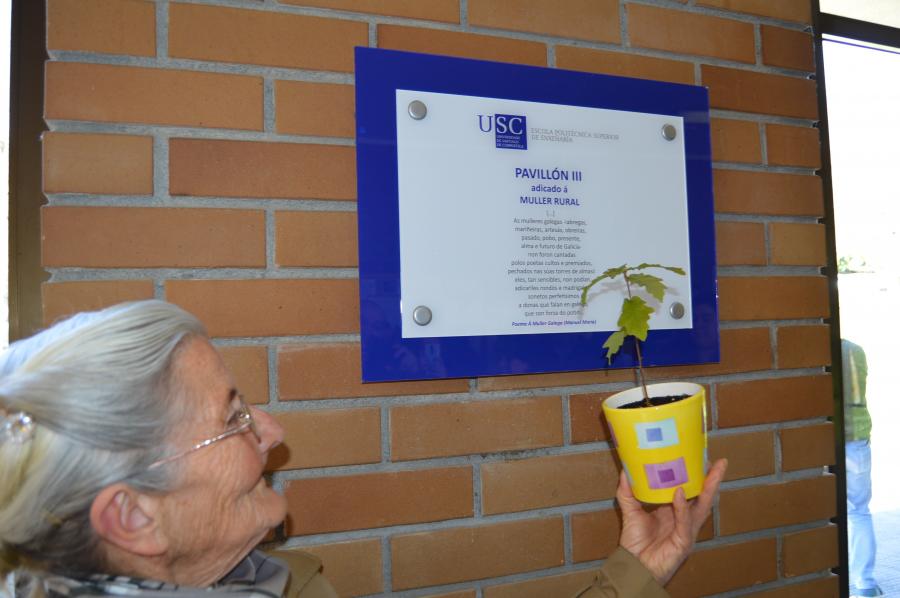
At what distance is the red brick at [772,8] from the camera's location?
156 centimetres

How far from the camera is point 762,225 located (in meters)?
1.57

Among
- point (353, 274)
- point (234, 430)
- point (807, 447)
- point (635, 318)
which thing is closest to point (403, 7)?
point (353, 274)

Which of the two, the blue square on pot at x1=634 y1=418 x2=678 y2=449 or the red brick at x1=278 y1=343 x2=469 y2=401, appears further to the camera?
the red brick at x1=278 y1=343 x2=469 y2=401

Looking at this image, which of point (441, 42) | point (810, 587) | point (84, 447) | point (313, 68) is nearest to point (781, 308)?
point (810, 587)

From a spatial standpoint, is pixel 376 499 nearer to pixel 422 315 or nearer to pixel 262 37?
pixel 422 315

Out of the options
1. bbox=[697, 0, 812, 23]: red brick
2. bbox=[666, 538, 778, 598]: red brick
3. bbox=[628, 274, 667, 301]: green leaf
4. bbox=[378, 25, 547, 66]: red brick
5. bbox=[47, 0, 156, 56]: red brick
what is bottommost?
bbox=[666, 538, 778, 598]: red brick

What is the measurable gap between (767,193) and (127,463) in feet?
4.79

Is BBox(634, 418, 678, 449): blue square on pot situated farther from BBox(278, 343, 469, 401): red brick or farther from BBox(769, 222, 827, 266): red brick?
BBox(769, 222, 827, 266): red brick

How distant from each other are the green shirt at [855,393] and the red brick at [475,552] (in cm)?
109

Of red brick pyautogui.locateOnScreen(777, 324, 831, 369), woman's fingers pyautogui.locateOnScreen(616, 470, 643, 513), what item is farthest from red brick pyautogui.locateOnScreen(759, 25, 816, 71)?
woman's fingers pyautogui.locateOnScreen(616, 470, 643, 513)

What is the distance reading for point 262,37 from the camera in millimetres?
1189

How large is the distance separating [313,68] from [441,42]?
263mm

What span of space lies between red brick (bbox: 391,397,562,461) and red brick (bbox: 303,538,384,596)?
0.56 ft

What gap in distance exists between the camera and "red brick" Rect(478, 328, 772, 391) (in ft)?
4.35
